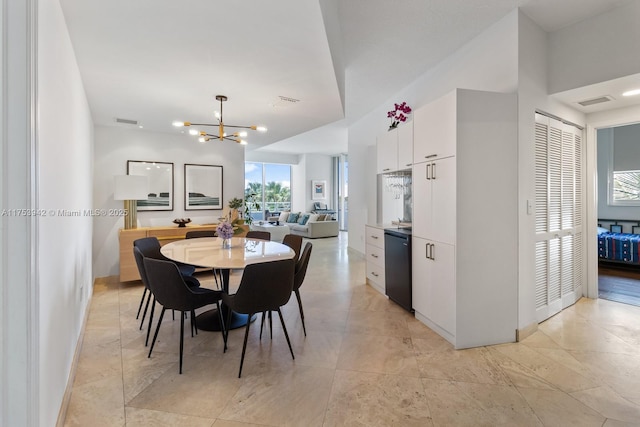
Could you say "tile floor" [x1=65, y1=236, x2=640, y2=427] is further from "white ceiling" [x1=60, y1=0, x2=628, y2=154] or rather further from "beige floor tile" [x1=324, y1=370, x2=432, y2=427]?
"white ceiling" [x1=60, y1=0, x2=628, y2=154]

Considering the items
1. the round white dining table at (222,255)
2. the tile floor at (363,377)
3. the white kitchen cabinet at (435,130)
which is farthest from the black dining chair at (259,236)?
the white kitchen cabinet at (435,130)

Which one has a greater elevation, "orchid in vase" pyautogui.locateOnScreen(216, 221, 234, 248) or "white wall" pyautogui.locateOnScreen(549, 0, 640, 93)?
"white wall" pyautogui.locateOnScreen(549, 0, 640, 93)

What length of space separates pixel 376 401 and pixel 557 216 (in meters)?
2.79

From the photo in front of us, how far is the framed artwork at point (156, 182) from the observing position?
16.2ft

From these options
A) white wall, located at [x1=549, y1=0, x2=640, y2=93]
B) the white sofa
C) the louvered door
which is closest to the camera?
white wall, located at [x1=549, y1=0, x2=640, y2=93]

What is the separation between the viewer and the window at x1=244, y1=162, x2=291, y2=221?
10734mm

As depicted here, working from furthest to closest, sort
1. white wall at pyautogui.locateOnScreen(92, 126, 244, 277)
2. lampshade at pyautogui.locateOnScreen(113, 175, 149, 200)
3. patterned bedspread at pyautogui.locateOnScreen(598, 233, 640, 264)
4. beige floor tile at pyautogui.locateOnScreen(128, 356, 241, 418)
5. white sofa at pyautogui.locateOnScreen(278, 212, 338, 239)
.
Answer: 1. white sofa at pyautogui.locateOnScreen(278, 212, 338, 239)
2. patterned bedspread at pyautogui.locateOnScreen(598, 233, 640, 264)
3. white wall at pyautogui.locateOnScreen(92, 126, 244, 277)
4. lampshade at pyautogui.locateOnScreen(113, 175, 149, 200)
5. beige floor tile at pyautogui.locateOnScreen(128, 356, 241, 418)

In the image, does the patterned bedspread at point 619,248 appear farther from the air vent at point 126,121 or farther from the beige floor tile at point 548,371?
the air vent at point 126,121

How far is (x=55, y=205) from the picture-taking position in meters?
1.73

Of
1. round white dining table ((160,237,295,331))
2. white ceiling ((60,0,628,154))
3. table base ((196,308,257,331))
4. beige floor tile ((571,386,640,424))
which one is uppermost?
white ceiling ((60,0,628,154))

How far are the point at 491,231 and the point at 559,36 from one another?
209 centimetres

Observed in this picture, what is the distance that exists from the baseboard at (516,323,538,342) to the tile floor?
0.21 feet

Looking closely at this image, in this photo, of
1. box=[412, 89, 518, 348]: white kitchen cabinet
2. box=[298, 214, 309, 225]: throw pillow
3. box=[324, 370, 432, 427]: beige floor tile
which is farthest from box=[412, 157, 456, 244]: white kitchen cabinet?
box=[298, 214, 309, 225]: throw pillow

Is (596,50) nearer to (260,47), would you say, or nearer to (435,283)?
(435,283)
